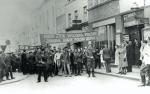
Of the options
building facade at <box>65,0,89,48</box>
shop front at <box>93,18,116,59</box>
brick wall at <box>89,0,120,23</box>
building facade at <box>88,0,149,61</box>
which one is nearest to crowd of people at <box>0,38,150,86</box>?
building facade at <box>88,0,149,61</box>

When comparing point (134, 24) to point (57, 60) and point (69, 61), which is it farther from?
point (57, 60)

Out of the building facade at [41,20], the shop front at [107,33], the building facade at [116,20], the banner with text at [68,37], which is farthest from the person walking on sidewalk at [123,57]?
the shop front at [107,33]

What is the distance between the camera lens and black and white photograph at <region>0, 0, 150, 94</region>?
11586mm

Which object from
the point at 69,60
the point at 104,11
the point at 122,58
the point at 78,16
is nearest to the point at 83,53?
the point at 69,60

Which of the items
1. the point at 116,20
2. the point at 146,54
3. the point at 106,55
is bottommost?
the point at 106,55

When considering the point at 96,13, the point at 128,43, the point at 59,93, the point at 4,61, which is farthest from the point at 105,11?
the point at 59,93

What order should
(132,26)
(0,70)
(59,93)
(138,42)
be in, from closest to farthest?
(59,93)
(0,70)
(138,42)
(132,26)

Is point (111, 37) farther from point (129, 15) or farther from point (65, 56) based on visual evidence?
point (65, 56)

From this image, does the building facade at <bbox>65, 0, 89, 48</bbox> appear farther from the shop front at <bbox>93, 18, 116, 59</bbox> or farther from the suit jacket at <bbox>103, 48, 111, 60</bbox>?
the suit jacket at <bbox>103, 48, 111, 60</bbox>

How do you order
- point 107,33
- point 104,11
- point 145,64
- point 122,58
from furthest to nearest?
point 104,11
point 107,33
point 122,58
point 145,64

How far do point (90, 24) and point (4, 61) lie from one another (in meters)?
13.6

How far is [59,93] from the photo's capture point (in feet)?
35.7

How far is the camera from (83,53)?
1980cm

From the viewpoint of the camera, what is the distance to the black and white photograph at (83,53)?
1159 centimetres
